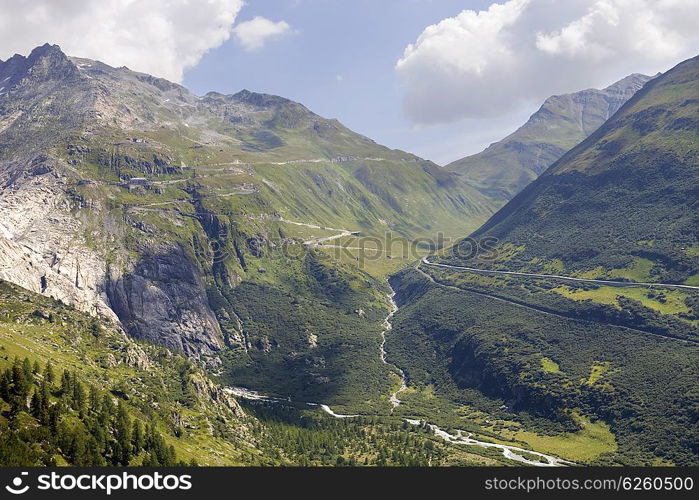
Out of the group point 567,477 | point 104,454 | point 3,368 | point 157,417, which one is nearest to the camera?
point 567,477

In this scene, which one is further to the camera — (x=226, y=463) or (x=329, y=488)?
(x=226, y=463)

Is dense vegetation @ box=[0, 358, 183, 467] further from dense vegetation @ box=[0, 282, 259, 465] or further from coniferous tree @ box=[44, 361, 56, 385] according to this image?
dense vegetation @ box=[0, 282, 259, 465]

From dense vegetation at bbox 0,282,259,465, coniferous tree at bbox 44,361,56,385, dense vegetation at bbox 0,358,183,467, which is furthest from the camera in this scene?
coniferous tree at bbox 44,361,56,385

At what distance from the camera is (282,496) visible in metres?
77.2

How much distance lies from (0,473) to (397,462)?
135793mm

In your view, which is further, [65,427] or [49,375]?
[49,375]

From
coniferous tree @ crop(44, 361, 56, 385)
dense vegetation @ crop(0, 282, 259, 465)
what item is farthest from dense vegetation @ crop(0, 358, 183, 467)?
dense vegetation @ crop(0, 282, 259, 465)

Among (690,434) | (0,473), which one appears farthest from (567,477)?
(690,434)

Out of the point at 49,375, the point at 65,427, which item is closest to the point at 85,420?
the point at 65,427

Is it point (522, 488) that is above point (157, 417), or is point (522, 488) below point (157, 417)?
above

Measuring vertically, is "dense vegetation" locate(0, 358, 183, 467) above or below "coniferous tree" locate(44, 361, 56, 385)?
below

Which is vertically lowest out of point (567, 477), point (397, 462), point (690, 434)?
point (397, 462)

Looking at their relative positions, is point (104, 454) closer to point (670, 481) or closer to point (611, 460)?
point (670, 481)

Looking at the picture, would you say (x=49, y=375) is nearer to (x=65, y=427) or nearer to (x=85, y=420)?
(x=85, y=420)
